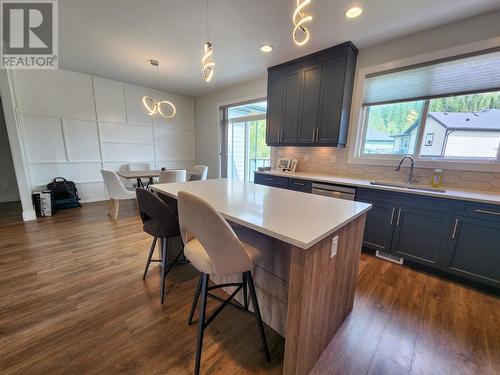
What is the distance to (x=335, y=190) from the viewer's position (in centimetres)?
269

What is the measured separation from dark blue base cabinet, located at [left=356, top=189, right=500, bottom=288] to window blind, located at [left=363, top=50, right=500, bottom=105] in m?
1.31

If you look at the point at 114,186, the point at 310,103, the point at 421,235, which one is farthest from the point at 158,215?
the point at 310,103

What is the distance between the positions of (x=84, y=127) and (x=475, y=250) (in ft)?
20.9

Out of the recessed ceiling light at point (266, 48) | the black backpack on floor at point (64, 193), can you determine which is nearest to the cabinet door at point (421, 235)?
the recessed ceiling light at point (266, 48)

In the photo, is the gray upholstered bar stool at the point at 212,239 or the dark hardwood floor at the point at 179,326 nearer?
the gray upholstered bar stool at the point at 212,239

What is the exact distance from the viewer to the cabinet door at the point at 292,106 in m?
3.24

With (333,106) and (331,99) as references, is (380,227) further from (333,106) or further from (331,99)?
(331,99)

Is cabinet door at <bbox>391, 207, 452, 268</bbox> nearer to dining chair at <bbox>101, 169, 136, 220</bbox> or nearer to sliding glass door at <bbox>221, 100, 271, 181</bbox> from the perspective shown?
sliding glass door at <bbox>221, 100, 271, 181</bbox>

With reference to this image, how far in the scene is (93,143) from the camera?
4.48 meters

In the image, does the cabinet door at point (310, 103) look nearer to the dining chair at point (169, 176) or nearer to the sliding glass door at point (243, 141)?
the sliding glass door at point (243, 141)

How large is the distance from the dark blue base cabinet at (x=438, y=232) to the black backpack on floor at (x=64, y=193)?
204 inches

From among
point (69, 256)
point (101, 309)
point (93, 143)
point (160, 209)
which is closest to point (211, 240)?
point (160, 209)

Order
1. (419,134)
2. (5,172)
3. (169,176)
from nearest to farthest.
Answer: (419,134)
(169,176)
(5,172)

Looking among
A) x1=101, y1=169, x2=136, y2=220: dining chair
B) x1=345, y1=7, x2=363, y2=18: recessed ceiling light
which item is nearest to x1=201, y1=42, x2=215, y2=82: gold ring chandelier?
x1=345, y1=7, x2=363, y2=18: recessed ceiling light
